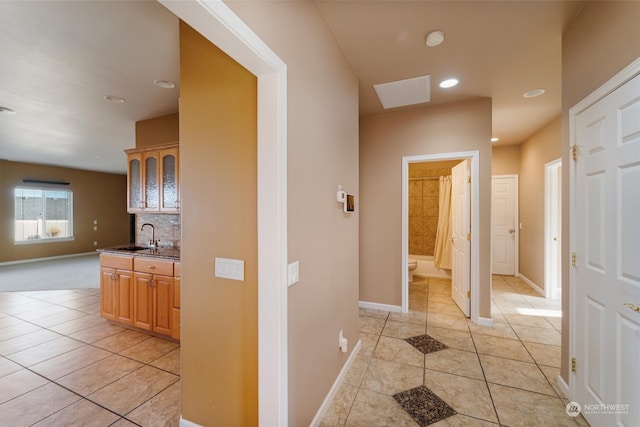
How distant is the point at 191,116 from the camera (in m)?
1.63

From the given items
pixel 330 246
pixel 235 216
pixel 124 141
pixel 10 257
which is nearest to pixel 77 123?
pixel 124 141

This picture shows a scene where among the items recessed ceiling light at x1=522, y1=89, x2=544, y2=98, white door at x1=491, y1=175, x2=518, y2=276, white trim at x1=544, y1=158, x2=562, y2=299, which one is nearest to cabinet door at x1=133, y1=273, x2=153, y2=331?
recessed ceiling light at x1=522, y1=89, x2=544, y2=98

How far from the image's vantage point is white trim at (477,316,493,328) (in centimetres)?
311

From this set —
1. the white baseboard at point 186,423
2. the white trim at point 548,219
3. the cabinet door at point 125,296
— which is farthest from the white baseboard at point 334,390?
the white trim at point 548,219

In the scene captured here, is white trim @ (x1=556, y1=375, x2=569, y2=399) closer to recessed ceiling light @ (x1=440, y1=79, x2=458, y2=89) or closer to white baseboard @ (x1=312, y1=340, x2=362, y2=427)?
white baseboard @ (x1=312, y1=340, x2=362, y2=427)

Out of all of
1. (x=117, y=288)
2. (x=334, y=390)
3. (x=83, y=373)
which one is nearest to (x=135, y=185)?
(x=117, y=288)

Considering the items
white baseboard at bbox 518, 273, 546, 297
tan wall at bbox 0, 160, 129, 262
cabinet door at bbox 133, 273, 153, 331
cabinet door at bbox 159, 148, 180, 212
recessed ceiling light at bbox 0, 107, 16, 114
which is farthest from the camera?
tan wall at bbox 0, 160, 129, 262

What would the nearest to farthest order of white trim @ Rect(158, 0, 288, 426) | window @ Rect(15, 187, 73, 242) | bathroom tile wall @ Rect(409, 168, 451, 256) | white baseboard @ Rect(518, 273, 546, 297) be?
white trim @ Rect(158, 0, 288, 426) < white baseboard @ Rect(518, 273, 546, 297) < bathroom tile wall @ Rect(409, 168, 451, 256) < window @ Rect(15, 187, 73, 242)

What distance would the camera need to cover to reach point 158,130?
12.0 feet

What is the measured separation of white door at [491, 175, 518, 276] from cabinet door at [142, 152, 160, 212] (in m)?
5.92

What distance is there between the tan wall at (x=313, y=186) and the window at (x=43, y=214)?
9303 millimetres

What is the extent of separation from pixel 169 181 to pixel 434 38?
3.21m

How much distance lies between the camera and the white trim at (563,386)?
192cm

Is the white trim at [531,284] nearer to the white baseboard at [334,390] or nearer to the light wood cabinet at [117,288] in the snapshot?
the white baseboard at [334,390]
